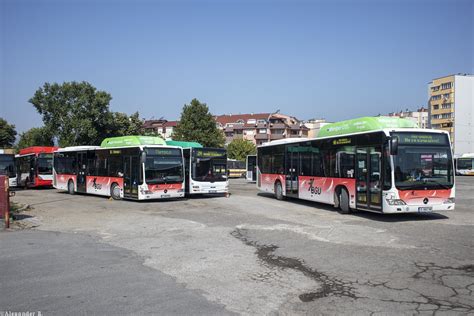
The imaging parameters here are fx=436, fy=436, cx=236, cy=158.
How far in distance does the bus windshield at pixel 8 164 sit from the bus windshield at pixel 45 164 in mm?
2071

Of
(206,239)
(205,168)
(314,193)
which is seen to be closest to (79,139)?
(205,168)

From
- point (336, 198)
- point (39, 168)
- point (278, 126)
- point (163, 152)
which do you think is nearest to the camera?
point (336, 198)

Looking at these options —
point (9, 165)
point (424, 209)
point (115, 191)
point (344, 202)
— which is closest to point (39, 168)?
point (9, 165)

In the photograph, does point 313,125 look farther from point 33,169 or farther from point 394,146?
point 394,146

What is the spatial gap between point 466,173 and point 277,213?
164 ft

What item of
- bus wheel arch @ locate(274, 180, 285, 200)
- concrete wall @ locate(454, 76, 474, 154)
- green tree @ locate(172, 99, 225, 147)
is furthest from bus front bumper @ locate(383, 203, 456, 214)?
concrete wall @ locate(454, 76, 474, 154)

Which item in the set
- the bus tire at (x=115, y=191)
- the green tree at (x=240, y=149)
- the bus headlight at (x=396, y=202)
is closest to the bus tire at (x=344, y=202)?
the bus headlight at (x=396, y=202)

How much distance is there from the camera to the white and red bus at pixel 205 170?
22.3 meters

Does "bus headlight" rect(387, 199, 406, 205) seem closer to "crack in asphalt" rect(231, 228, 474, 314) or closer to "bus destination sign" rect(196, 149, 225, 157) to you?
"crack in asphalt" rect(231, 228, 474, 314)

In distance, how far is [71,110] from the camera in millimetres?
50188

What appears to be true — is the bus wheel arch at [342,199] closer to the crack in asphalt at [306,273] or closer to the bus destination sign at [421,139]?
the bus destination sign at [421,139]

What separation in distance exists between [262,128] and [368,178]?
101258 mm

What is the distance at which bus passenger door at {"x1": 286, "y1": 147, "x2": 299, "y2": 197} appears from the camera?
1989cm

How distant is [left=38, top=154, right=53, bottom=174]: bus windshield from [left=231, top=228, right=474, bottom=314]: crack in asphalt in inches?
1147
